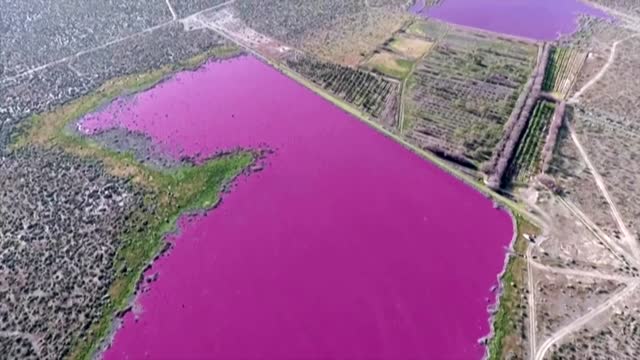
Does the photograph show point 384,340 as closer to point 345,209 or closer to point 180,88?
point 345,209

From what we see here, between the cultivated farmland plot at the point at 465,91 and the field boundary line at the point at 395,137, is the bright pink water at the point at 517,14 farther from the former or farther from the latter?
the field boundary line at the point at 395,137

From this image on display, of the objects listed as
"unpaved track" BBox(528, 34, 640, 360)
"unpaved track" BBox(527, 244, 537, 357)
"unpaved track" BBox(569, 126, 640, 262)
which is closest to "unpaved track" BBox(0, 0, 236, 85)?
"unpaved track" BBox(569, 126, 640, 262)

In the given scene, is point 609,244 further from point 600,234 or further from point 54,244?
point 54,244

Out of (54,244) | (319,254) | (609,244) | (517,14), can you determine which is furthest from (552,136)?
(54,244)

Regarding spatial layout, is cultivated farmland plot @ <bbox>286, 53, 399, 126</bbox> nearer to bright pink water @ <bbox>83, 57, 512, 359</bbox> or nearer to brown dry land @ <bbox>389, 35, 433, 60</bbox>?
bright pink water @ <bbox>83, 57, 512, 359</bbox>

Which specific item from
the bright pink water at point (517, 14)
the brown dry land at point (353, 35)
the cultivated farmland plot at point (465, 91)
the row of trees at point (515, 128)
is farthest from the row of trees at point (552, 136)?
the brown dry land at point (353, 35)


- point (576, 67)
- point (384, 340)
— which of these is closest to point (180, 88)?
point (384, 340)
